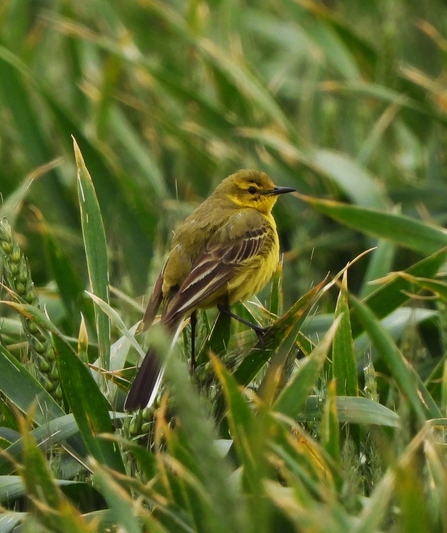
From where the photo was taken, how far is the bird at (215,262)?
3.29m

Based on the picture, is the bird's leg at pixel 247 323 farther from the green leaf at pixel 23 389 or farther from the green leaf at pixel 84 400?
A: the green leaf at pixel 23 389

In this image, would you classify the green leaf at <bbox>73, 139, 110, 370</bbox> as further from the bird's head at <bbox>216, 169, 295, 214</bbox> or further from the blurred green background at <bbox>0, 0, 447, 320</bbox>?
the bird's head at <bbox>216, 169, 295, 214</bbox>

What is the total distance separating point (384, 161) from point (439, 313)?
2.20m

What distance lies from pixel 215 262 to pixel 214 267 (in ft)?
0.12

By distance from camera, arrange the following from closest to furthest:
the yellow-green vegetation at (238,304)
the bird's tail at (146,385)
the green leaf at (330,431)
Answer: the yellow-green vegetation at (238,304)
the green leaf at (330,431)
the bird's tail at (146,385)

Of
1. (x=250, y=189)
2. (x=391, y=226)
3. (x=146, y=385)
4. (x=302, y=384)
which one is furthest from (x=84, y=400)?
(x=250, y=189)

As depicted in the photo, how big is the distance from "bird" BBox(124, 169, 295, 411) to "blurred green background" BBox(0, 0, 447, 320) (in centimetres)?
33

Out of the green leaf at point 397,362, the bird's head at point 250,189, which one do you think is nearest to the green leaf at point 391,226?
the bird's head at point 250,189

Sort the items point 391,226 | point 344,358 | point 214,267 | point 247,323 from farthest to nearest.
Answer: point 391,226 < point 214,267 < point 247,323 < point 344,358

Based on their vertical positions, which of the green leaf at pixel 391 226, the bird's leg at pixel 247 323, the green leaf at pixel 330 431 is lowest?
the bird's leg at pixel 247 323

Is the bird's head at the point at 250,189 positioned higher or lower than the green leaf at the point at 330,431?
higher

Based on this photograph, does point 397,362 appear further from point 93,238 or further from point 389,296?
point 93,238

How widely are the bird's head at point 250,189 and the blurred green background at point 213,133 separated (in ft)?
1.20

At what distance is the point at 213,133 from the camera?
5480 mm
